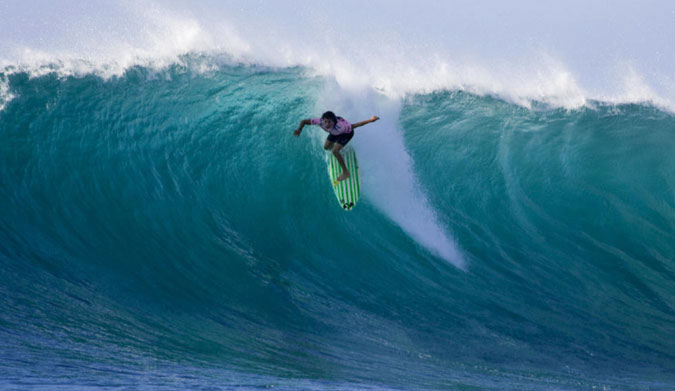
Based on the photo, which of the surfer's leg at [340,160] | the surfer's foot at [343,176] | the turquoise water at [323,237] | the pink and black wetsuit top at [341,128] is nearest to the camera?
the turquoise water at [323,237]

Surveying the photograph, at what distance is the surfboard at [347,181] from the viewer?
23.5 feet

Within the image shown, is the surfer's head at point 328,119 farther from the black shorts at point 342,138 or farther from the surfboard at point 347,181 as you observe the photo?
the surfboard at point 347,181

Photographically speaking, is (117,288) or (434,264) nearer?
(117,288)

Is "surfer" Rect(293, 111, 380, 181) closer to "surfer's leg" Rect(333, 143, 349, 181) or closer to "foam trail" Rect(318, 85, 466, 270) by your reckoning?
"surfer's leg" Rect(333, 143, 349, 181)

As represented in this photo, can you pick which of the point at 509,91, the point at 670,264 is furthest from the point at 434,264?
the point at 509,91

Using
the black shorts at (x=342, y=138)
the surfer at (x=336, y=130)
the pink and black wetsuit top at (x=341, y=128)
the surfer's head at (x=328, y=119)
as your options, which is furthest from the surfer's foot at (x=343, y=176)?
the surfer's head at (x=328, y=119)

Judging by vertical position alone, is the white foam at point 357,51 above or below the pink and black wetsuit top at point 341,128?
above

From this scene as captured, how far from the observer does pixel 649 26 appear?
491 inches

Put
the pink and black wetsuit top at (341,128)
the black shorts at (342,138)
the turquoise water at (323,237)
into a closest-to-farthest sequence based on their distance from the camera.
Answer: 1. the turquoise water at (323,237)
2. the pink and black wetsuit top at (341,128)
3. the black shorts at (342,138)

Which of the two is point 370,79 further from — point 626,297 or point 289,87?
point 626,297

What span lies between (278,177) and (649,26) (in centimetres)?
899

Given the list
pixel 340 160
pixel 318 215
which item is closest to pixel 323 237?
pixel 318 215

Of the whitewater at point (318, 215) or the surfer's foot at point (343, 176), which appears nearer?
the whitewater at point (318, 215)

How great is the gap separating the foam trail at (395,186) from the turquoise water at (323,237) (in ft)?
0.08
